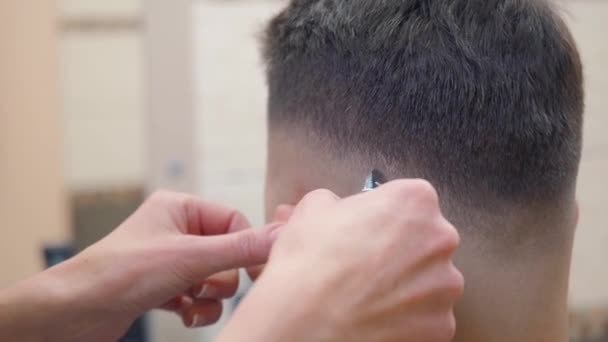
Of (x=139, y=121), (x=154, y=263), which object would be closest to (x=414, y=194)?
(x=154, y=263)

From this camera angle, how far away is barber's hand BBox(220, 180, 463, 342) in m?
0.49

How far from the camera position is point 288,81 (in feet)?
2.65

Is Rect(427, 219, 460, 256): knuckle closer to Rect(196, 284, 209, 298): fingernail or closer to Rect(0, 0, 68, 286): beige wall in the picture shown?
Rect(196, 284, 209, 298): fingernail

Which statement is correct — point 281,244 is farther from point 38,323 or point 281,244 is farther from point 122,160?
point 122,160

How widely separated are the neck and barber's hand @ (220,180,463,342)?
160mm

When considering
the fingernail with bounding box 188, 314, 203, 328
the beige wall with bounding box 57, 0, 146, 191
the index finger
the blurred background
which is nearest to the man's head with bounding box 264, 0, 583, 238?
the index finger

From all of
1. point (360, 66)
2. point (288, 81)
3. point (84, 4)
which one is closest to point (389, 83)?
point (360, 66)

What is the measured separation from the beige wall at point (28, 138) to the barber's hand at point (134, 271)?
0.96m

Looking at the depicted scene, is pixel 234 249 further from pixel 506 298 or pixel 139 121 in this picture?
pixel 139 121

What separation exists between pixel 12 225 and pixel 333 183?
130 centimetres

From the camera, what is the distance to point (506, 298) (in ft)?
2.32

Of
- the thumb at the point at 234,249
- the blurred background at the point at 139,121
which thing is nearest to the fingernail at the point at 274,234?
the thumb at the point at 234,249

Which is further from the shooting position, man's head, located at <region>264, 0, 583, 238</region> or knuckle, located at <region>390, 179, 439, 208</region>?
man's head, located at <region>264, 0, 583, 238</region>

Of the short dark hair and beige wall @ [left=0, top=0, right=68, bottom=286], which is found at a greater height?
the short dark hair
